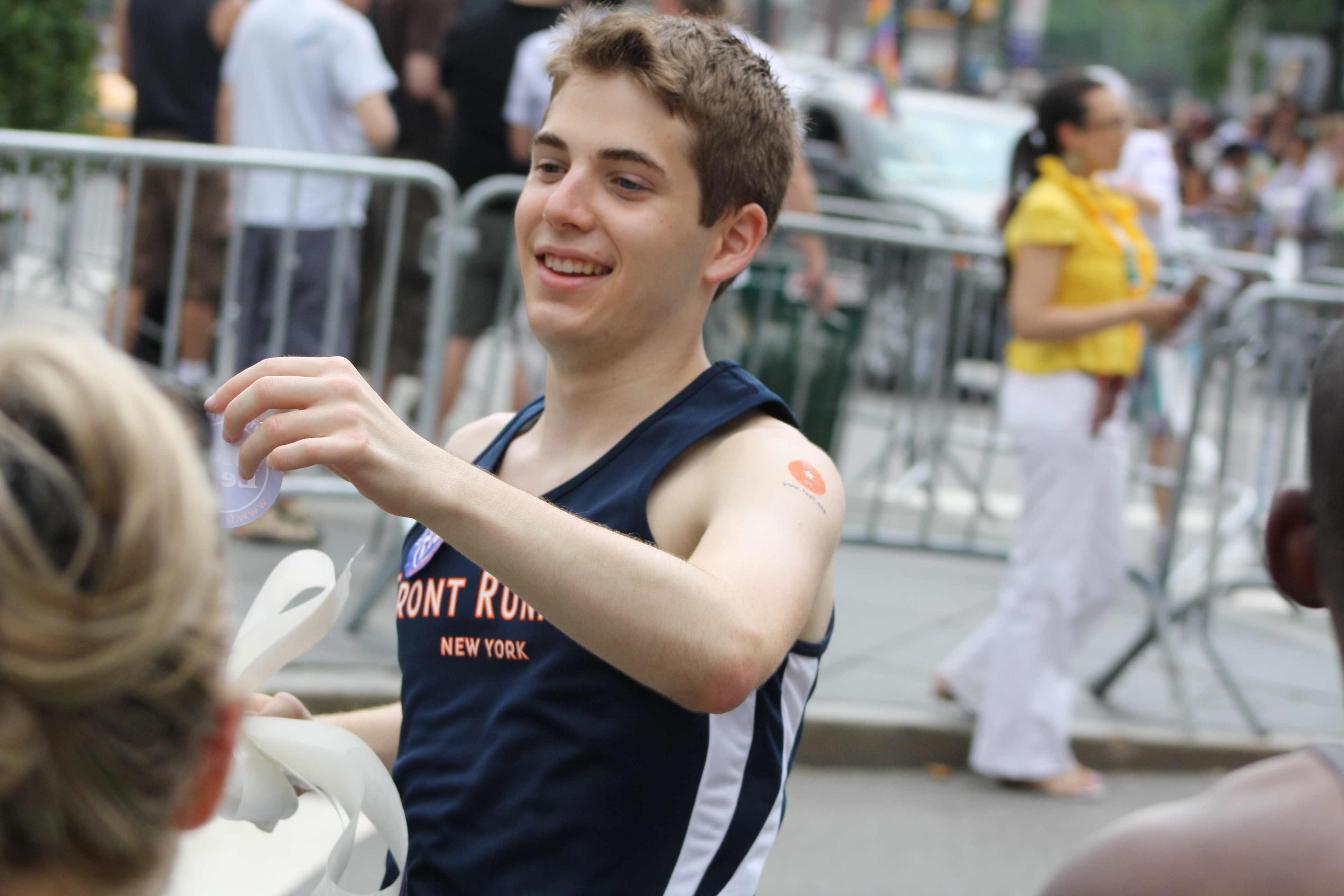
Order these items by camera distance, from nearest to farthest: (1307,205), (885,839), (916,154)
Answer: (885,839), (916,154), (1307,205)

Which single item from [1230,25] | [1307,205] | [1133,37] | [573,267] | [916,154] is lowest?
[573,267]

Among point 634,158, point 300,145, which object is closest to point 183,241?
point 300,145

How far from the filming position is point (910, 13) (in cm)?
3142

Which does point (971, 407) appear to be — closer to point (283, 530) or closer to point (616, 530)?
point (283, 530)

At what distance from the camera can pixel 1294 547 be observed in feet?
4.25

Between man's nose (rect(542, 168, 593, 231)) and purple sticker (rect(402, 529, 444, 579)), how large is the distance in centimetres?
42

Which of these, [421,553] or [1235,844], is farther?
[421,553]

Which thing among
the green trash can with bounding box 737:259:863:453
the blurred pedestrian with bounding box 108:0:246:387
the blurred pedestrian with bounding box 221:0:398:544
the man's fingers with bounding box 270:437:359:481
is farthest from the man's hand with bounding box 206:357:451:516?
the green trash can with bounding box 737:259:863:453

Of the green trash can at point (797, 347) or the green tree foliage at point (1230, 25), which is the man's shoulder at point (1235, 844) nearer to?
the green trash can at point (797, 347)

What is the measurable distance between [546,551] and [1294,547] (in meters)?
0.66

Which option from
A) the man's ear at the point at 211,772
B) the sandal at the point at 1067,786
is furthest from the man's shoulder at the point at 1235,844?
the sandal at the point at 1067,786

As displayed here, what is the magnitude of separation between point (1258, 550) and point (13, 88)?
629cm

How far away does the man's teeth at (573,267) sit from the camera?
190 centimetres

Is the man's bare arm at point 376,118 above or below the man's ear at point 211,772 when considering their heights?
above
